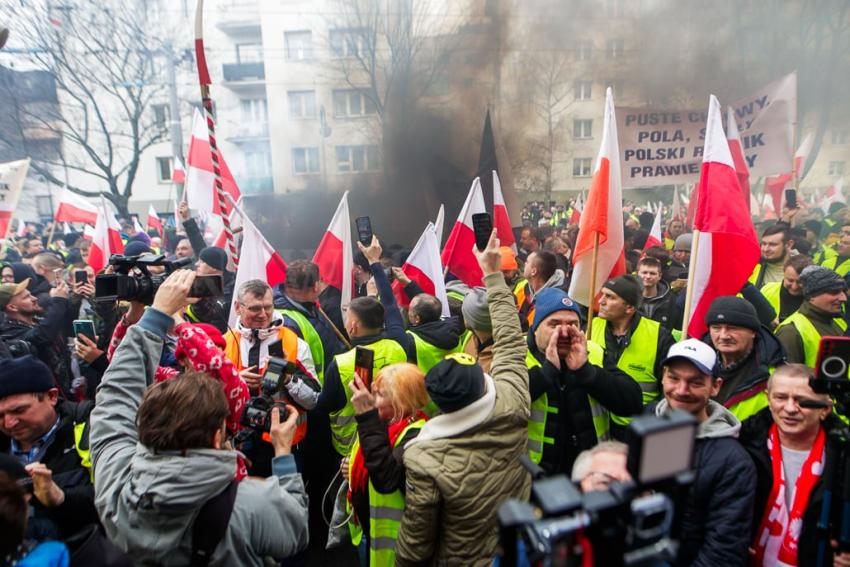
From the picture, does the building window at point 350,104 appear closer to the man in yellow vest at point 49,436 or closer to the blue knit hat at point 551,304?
the blue knit hat at point 551,304

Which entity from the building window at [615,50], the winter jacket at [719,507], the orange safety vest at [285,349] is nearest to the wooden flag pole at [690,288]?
the winter jacket at [719,507]

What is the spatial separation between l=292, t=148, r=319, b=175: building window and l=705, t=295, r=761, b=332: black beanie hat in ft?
60.4

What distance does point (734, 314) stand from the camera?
262 cm

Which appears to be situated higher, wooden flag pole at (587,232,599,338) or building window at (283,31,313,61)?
building window at (283,31,313,61)

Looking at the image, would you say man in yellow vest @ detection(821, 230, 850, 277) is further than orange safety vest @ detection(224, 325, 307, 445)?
Yes

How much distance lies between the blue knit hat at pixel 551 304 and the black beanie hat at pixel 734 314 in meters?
0.72

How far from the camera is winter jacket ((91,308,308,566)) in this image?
1417 mm

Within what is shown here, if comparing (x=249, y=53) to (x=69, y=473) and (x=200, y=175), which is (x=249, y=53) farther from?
(x=69, y=473)

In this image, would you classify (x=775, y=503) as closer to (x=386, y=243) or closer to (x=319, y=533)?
(x=319, y=533)

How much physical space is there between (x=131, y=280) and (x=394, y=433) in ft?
4.01

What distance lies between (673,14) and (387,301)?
1442cm

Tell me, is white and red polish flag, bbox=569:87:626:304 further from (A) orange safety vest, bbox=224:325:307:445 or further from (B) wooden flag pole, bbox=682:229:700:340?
(A) orange safety vest, bbox=224:325:307:445

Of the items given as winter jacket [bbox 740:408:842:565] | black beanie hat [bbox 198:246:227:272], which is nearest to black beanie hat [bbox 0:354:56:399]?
black beanie hat [bbox 198:246:227:272]

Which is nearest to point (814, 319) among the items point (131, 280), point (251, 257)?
point (131, 280)
